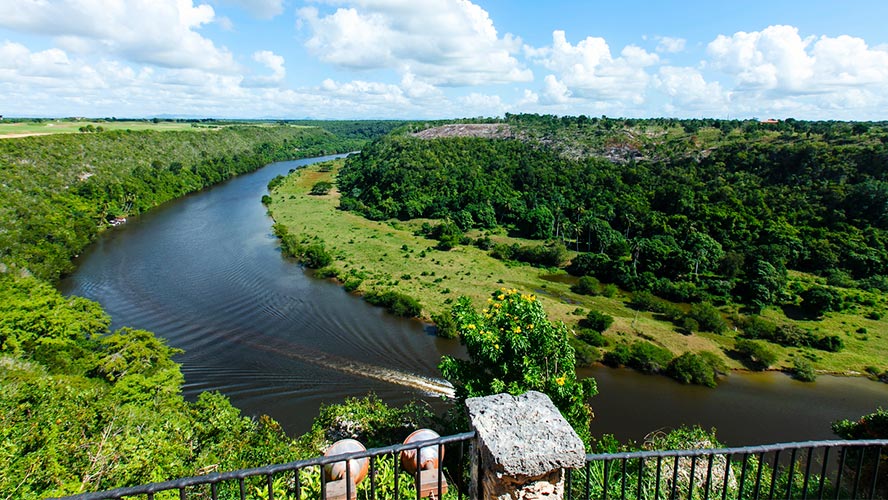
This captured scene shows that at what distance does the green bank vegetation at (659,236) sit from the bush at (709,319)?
0.10 m

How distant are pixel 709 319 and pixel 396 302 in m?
20.7

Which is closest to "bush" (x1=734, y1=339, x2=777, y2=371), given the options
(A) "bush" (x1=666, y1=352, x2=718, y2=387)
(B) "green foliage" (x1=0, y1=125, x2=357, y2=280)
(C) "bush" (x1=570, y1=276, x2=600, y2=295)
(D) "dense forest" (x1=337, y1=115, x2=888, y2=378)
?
(D) "dense forest" (x1=337, y1=115, x2=888, y2=378)

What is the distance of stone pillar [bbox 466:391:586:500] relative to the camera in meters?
3.78

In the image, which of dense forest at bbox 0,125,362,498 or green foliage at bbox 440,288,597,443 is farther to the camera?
green foliage at bbox 440,288,597,443

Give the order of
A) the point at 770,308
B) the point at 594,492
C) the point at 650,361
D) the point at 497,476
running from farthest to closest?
the point at 770,308 → the point at 650,361 → the point at 594,492 → the point at 497,476

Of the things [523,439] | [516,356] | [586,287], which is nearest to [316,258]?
[586,287]

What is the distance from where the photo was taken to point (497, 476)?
392cm

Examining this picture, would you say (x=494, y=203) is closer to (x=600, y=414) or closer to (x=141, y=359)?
(x=600, y=414)

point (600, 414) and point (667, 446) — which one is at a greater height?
point (667, 446)

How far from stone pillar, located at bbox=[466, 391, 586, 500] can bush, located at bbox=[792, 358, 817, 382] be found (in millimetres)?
28171

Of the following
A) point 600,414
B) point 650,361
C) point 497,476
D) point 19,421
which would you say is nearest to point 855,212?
point 650,361

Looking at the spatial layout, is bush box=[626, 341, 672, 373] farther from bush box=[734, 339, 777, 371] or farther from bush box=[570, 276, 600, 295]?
bush box=[570, 276, 600, 295]

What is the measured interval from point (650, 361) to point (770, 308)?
1471 centimetres

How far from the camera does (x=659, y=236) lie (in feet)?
145
